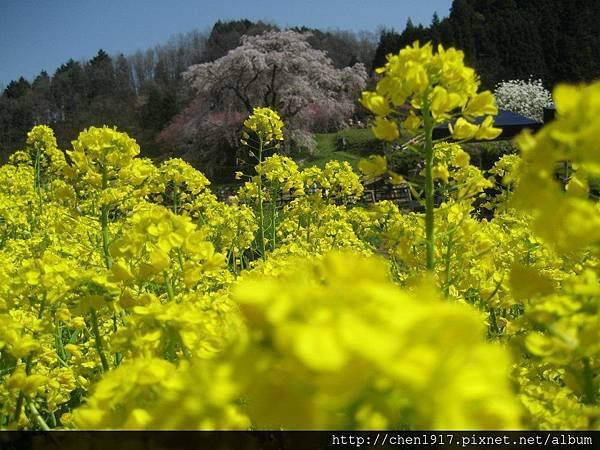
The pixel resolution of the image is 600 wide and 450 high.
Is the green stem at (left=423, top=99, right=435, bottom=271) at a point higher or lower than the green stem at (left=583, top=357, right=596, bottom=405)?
higher

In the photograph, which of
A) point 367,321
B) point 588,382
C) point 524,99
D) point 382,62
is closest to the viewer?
point 367,321

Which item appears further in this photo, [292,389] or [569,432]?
[569,432]

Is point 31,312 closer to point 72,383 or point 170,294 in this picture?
point 72,383

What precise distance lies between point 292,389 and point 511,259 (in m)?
2.94

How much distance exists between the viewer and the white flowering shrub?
26.3m

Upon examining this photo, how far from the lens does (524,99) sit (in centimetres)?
2725

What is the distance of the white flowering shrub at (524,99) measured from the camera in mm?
26344

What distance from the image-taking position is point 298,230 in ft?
20.2

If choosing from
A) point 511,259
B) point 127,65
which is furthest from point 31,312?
point 127,65

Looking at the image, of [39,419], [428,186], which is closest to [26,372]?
[39,419]

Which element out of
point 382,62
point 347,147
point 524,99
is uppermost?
point 382,62

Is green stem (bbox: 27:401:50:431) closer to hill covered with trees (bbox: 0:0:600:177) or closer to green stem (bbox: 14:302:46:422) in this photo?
green stem (bbox: 14:302:46:422)

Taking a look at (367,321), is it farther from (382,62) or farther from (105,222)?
(382,62)

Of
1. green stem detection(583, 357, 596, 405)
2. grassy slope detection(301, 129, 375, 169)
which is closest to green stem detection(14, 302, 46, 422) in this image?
green stem detection(583, 357, 596, 405)
